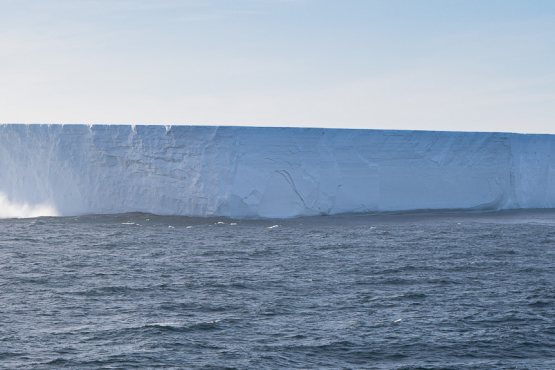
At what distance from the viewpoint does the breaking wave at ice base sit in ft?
43.6

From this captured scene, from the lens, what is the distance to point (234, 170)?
12.3 meters

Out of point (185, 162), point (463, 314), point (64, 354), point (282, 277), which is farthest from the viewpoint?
point (185, 162)

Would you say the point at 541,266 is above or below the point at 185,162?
below

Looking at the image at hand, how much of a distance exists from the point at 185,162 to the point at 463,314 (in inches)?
308

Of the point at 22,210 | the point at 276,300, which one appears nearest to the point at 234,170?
the point at 22,210

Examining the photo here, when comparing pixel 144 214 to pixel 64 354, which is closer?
pixel 64 354

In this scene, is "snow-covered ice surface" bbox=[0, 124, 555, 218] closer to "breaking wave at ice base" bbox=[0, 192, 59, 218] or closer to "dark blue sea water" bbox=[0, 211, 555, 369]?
"breaking wave at ice base" bbox=[0, 192, 59, 218]

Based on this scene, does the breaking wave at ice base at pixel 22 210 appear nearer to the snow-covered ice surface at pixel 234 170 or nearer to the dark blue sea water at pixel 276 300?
the snow-covered ice surface at pixel 234 170

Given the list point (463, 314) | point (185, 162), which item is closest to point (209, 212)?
point (185, 162)

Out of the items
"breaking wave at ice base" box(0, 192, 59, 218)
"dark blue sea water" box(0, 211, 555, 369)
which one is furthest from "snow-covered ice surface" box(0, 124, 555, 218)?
"dark blue sea water" box(0, 211, 555, 369)

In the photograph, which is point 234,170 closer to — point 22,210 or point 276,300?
Result: point 22,210

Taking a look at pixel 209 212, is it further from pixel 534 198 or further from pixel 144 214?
pixel 534 198

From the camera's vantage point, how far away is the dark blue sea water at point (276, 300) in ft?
14.2

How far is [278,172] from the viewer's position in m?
12.7
